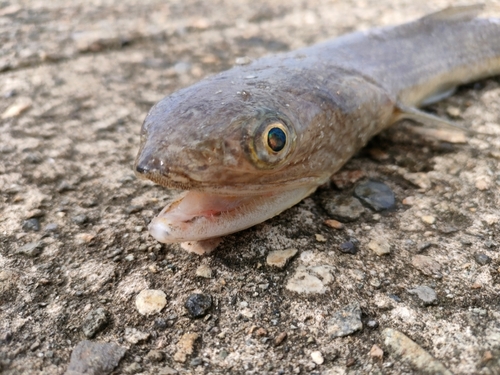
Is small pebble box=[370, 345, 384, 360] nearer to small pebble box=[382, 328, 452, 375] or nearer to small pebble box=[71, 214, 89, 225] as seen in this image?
small pebble box=[382, 328, 452, 375]

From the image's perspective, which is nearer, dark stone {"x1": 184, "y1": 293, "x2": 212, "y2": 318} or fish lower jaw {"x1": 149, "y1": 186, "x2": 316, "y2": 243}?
dark stone {"x1": 184, "y1": 293, "x2": 212, "y2": 318}

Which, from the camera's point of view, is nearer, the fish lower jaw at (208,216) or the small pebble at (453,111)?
the fish lower jaw at (208,216)

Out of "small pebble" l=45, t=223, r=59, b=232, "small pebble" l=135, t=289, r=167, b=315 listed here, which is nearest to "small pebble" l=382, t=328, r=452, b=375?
"small pebble" l=135, t=289, r=167, b=315

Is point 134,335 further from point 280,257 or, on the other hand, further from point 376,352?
point 376,352

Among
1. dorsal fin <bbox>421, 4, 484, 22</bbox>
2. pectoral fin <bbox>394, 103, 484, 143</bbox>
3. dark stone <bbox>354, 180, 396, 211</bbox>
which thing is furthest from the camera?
dorsal fin <bbox>421, 4, 484, 22</bbox>

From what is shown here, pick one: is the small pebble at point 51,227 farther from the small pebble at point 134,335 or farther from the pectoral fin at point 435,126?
the pectoral fin at point 435,126

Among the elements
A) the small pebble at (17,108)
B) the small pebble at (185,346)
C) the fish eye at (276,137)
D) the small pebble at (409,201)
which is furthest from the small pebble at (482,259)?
the small pebble at (17,108)
